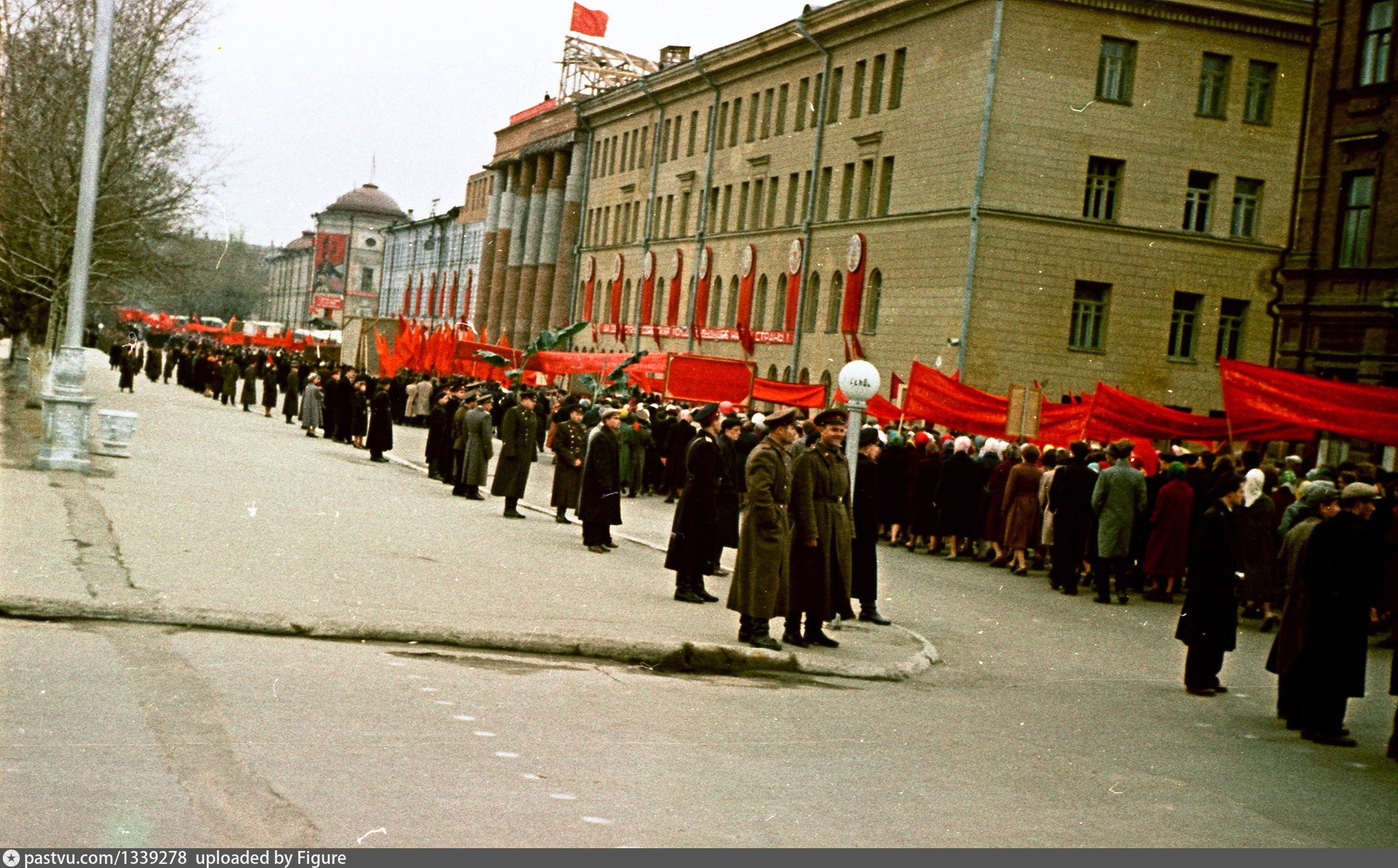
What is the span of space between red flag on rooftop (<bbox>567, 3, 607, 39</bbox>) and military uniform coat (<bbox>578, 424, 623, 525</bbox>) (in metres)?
69.2

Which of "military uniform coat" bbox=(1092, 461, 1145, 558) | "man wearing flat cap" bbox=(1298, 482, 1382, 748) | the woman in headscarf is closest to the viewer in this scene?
"man wearing flat cap" bbox=(1298, 482, 1382, 748)

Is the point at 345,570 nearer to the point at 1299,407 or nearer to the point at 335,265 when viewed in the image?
the point at 1299,407

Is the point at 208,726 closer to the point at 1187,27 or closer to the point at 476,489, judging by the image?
the point at 476,489

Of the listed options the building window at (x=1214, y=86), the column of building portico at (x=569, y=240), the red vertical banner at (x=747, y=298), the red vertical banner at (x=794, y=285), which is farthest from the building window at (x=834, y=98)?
the column of building portico at (x=569, y=240)

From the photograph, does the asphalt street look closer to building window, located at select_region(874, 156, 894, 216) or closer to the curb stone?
Answer: the curb stone

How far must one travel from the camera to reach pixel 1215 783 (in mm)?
8992

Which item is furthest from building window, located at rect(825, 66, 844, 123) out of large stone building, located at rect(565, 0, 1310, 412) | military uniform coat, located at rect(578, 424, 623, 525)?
military uniform coat, located at rect(578, 424, 623, 525)

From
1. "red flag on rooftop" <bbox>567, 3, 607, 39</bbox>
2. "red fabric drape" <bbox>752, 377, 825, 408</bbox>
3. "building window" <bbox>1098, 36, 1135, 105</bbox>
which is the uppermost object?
"red flag on rooftop" <bbox>567, 3, 607, 39</bbox>

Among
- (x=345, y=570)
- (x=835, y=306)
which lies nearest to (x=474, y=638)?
(x=345, y=570)

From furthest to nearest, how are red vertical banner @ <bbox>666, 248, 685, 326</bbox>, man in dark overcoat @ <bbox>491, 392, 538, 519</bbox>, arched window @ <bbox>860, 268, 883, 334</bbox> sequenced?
1. red vertical banner @ <bbox>666, 248, 685, 326</bbox>
2. arched window @ <bbox>860, 268, 883, 334</bbox>
3. man in dark overcoat @ <bbox>491, 392, 538, 519</bbox>

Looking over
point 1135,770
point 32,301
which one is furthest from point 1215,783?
point 32,301

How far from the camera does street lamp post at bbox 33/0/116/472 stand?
20.3 meters

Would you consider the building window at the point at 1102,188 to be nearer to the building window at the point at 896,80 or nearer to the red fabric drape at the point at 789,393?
the building window at the point at 896,80

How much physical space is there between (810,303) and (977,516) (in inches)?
1312
